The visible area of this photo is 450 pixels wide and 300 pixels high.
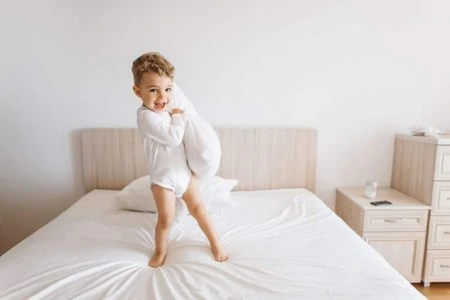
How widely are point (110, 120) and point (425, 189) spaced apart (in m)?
2.14

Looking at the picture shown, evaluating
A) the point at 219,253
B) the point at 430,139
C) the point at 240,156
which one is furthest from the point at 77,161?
the point at 430,139

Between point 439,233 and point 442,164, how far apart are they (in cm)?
44

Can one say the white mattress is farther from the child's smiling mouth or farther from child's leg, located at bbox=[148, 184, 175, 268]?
the child's smiling mouth

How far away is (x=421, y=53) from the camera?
81.6 inches

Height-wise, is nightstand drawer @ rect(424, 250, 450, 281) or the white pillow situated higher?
the white pillow

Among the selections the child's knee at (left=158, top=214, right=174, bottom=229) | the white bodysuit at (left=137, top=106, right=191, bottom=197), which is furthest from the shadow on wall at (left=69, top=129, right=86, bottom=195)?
the child's knee at (left=158, top=214, right=174, bottom=229)

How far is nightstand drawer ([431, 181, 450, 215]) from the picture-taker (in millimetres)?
1799

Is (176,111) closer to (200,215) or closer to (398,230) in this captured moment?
(200,215)

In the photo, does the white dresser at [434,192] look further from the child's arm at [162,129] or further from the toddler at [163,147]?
the child's arm at [162,129]

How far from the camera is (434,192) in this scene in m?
1.80

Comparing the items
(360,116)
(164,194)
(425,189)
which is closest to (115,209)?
(164,194)

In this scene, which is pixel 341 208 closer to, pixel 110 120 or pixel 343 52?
pixel 343 52

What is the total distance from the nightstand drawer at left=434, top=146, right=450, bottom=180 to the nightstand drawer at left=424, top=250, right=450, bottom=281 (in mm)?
481

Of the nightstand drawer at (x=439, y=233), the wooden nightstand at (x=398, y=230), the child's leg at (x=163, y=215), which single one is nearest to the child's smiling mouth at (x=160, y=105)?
the child's leg at (x=163, y=215)
